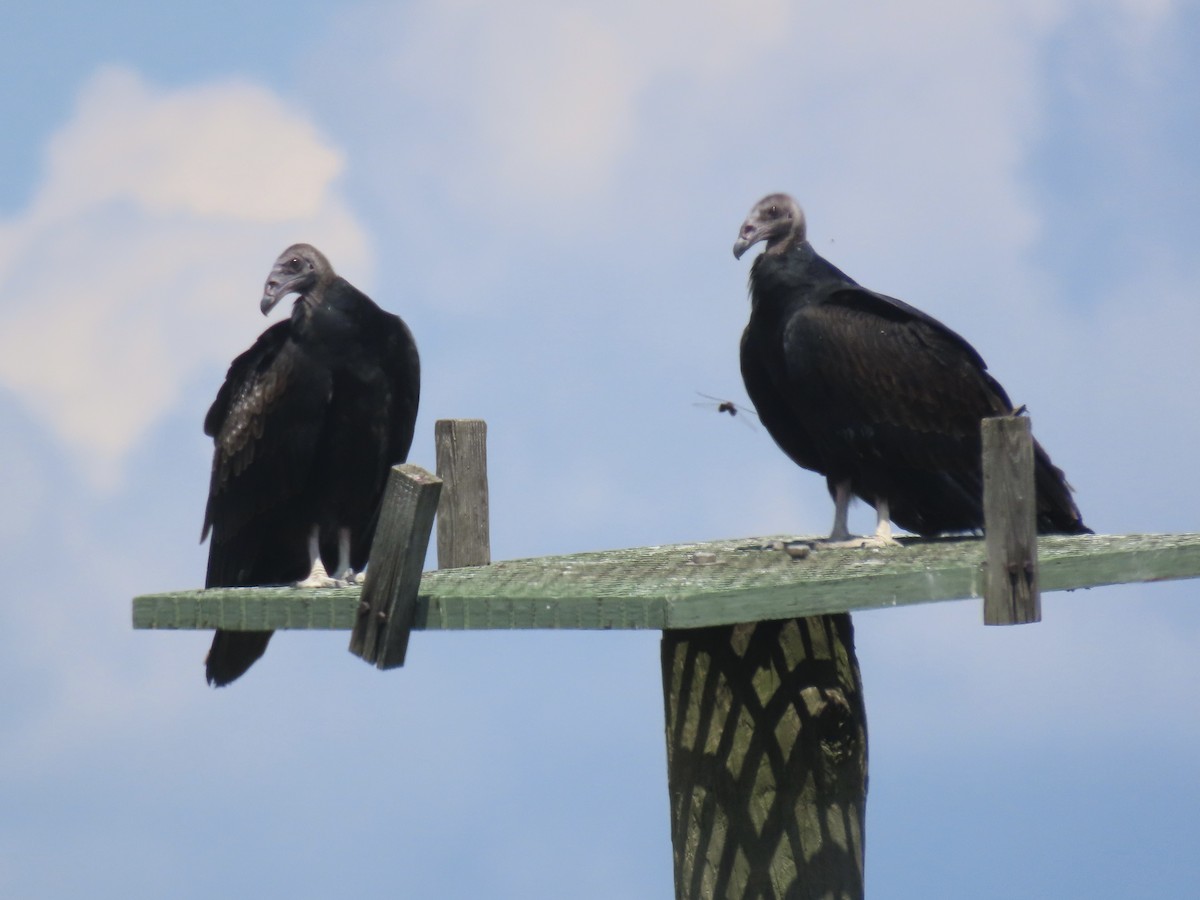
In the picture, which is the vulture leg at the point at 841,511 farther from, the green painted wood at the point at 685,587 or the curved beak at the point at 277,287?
the curved beak at the point at 277,287

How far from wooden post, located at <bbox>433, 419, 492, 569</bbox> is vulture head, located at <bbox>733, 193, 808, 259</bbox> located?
1282 millimetres

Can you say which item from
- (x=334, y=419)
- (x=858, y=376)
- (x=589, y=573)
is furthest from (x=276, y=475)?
(x=858, y=376)

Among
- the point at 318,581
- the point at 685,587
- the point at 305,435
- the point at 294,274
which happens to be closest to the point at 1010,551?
the point at 685,587

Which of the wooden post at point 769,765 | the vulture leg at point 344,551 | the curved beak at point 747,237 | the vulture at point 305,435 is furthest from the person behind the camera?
the curved beak at point 747,237

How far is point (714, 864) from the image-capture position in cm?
532

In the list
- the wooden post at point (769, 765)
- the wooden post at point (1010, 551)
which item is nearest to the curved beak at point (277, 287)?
the wooden post at point (769, 765)

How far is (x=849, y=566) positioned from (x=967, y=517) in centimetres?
126

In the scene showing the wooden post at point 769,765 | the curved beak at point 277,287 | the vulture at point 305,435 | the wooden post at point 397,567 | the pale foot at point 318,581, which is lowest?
the wooden post at point 769,765

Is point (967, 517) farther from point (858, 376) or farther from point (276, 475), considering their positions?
point (276, 475)

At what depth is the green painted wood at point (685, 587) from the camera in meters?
4.43

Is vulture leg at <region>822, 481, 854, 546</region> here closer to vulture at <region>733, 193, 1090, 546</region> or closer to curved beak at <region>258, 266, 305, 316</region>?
vulture at <region>733, 193, 1090, 546</region>

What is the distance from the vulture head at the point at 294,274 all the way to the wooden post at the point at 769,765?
210cm

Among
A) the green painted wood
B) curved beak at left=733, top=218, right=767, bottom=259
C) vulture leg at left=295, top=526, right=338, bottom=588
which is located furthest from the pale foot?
curved beak at left=733, top=218, right=767, bottom=259

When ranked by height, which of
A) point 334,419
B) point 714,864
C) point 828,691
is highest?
point 334,419
